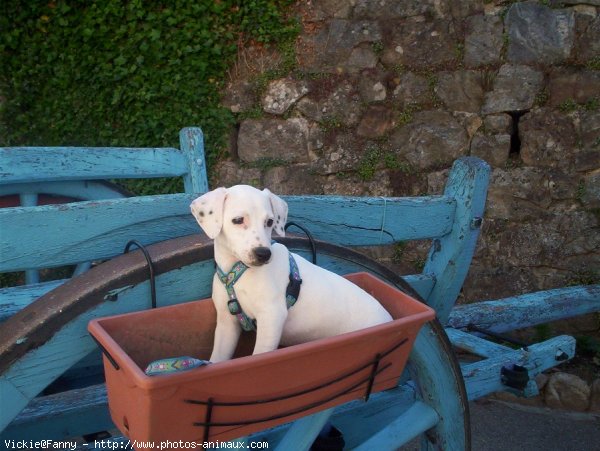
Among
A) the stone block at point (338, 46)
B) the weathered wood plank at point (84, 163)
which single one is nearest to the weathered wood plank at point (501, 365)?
the weathered wood plank at point (84, 163)

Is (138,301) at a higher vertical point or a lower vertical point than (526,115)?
lower

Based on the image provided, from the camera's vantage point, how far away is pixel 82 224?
1.16 meters

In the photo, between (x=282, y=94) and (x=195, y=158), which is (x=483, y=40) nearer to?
(x=282, y=94)

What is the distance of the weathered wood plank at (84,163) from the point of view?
216cm

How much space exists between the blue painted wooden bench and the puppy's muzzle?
144mm

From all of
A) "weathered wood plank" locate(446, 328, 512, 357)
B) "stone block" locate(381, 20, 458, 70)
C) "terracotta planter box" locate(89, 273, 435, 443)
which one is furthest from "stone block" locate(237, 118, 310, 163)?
"terracotta planter box" locate(89, 273, 435, 443)

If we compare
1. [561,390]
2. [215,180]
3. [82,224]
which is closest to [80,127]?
[215,180]

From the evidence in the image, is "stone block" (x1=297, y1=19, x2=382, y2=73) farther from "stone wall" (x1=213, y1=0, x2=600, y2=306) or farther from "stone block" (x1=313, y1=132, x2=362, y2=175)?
"stone block" (x1=313, y1=132, x2=362, y2=175)

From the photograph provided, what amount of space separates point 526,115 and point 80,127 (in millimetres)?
2546

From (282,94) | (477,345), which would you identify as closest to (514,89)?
(282,94)

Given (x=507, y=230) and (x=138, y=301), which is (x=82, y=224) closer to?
(x=138, y=301)

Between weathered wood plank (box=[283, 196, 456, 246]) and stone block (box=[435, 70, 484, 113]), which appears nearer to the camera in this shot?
weathered wood plank (box=[283, 196, 456, 246])

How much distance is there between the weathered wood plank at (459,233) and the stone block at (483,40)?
1.83 m

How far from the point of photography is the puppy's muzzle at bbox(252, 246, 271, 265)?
1.09m
